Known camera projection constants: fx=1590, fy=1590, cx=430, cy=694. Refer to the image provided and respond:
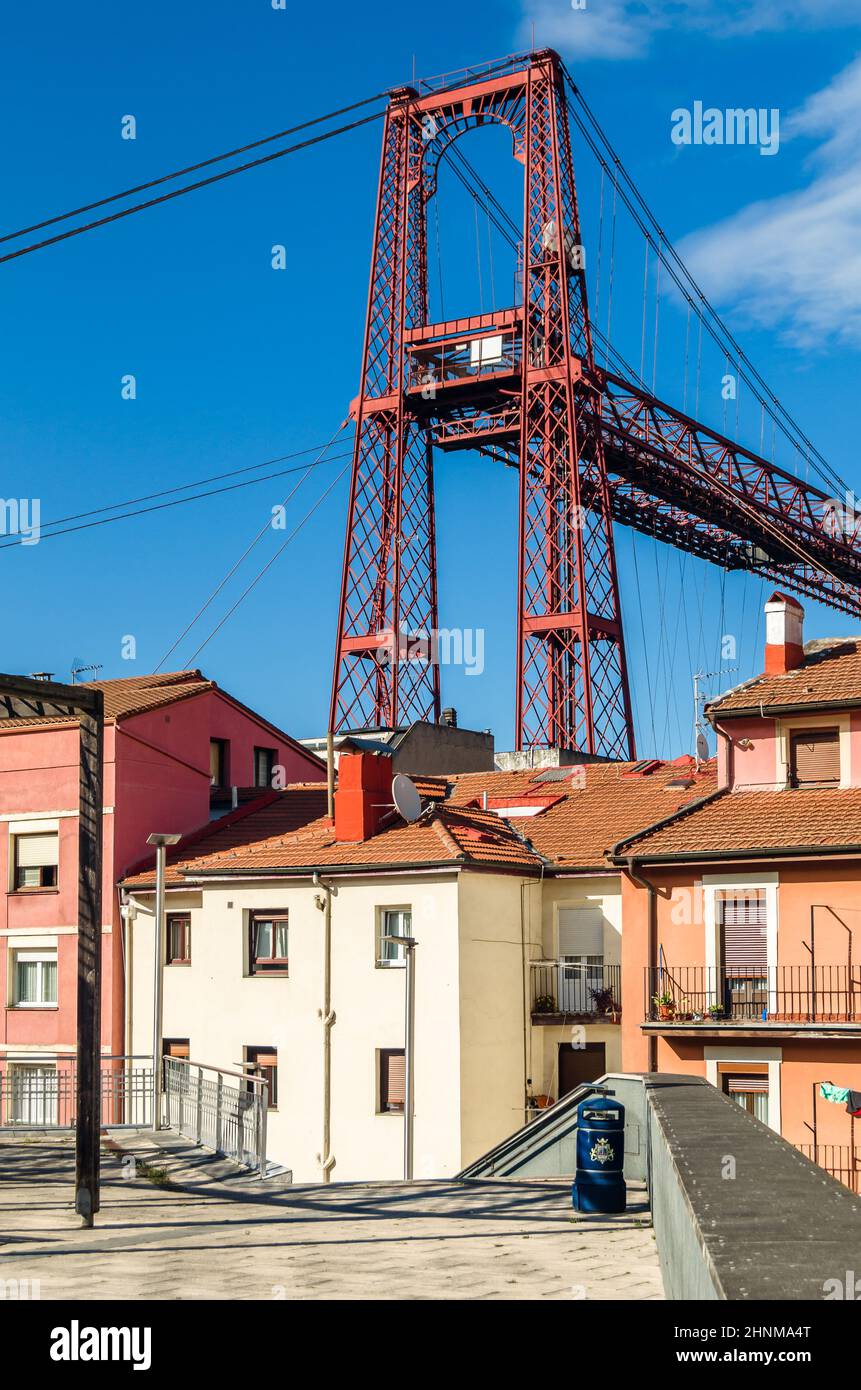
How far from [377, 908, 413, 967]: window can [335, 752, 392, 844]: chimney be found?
2435mm

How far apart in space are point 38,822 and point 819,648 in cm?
2011

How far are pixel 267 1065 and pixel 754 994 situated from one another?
11640mm

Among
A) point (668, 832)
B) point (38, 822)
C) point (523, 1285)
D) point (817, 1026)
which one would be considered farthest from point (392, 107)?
point (523, 1285)

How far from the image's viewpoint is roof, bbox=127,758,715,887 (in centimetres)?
3456

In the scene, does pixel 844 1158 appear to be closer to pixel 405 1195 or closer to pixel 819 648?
pixel 405 1195

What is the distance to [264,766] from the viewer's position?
48.6 m

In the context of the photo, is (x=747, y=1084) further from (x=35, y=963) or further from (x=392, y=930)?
(x=35, y=963)

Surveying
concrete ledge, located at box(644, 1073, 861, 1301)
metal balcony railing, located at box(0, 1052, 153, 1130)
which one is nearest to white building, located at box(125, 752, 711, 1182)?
metal balcony railing, located at box(0, 1052, 153, 1130)

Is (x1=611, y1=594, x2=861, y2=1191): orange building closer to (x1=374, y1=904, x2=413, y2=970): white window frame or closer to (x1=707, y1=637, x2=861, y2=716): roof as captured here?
(x1=707, y1=637, x2=861, y2=716): roof

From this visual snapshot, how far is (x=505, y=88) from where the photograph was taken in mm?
59500

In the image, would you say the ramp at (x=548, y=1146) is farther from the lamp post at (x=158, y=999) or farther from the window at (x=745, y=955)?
the window at (x=745, y=955)

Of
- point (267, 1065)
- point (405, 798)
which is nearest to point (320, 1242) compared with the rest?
point (405, 798)

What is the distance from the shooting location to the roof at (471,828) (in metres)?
34.6

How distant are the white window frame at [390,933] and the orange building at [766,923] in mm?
5239
